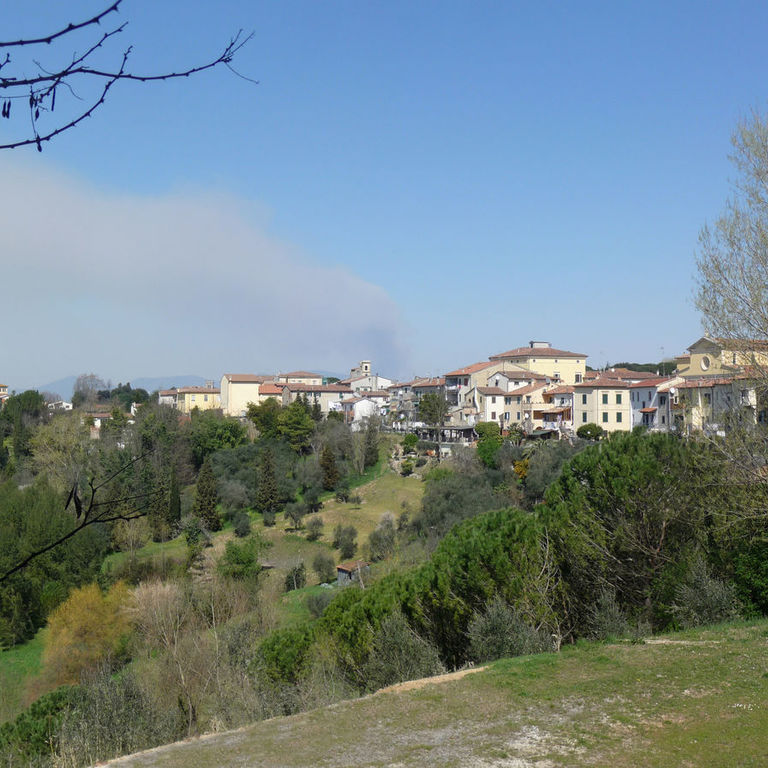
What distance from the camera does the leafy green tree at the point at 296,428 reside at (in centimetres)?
5173

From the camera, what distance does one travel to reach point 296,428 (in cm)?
5203

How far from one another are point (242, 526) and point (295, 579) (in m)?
8.49

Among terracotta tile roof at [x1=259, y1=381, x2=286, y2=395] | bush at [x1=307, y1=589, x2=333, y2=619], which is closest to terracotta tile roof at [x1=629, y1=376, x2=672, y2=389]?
bush at [x1=307, y1=589, x2=333, y2=619]

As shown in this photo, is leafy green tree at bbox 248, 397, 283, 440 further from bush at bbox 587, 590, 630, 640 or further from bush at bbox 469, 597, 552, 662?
bush at bbox 469, 597, 552, 662

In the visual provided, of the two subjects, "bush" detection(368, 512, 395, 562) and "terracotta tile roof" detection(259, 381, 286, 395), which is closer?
"bush" detection(368, 512, 395, 562)

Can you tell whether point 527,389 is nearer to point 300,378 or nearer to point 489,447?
point 489,447

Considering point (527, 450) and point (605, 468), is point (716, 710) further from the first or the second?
point (527, 450)

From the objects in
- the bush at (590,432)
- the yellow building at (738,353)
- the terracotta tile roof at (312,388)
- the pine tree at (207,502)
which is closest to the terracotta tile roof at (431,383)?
the terracotta tile roof at (312,388)

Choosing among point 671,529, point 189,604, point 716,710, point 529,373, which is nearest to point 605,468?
point 671,529

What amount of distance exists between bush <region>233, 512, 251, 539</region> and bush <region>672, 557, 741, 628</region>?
3000 cm

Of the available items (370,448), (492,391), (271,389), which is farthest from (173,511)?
(271,389)

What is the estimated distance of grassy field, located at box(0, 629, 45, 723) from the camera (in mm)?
21891

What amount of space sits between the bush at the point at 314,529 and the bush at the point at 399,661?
27151 millimetres

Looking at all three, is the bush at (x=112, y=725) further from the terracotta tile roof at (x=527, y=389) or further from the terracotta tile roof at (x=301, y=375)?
the terracotta tile roof at (x=301, y=375)
